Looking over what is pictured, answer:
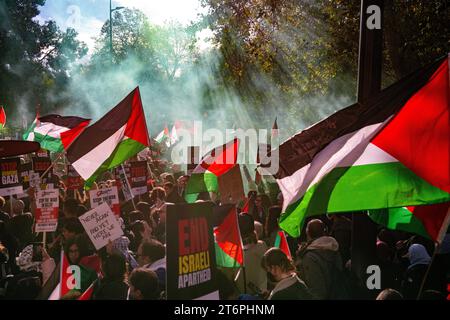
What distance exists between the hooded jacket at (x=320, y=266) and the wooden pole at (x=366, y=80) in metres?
0.27

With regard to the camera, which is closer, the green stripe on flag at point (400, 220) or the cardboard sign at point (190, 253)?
the cardboard sign at point (190, 253)

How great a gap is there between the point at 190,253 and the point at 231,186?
469 centimetres

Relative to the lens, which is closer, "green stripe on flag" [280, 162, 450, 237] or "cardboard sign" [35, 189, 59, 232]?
"green stripe on flag" [280, 162, 450, 237]

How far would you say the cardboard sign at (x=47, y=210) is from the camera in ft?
25.1

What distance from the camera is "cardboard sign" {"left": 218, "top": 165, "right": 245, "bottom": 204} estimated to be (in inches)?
360

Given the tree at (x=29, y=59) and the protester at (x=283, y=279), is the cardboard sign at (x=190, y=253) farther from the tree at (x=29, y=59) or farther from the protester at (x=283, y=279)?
the tree at (x=29, y=59)

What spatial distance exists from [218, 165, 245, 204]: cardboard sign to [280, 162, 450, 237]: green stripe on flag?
447 cm

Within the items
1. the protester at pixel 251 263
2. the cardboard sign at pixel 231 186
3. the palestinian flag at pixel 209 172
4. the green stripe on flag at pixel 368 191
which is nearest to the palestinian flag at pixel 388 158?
the green stripe on flag at pixel 368 191

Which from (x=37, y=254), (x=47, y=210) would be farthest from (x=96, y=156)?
(x=37, y=254)

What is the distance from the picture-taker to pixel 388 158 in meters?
4.29

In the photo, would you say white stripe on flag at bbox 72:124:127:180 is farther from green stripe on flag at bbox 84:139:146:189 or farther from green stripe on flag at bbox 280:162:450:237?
green stripe on flag at bbox 280:162:450:237

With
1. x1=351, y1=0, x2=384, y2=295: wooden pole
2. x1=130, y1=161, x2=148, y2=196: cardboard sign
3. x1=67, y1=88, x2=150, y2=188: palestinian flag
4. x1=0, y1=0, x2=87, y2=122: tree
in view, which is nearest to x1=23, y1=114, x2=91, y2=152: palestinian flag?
x1=130, y1=161, x2=148, y2=196: cardboard sign
